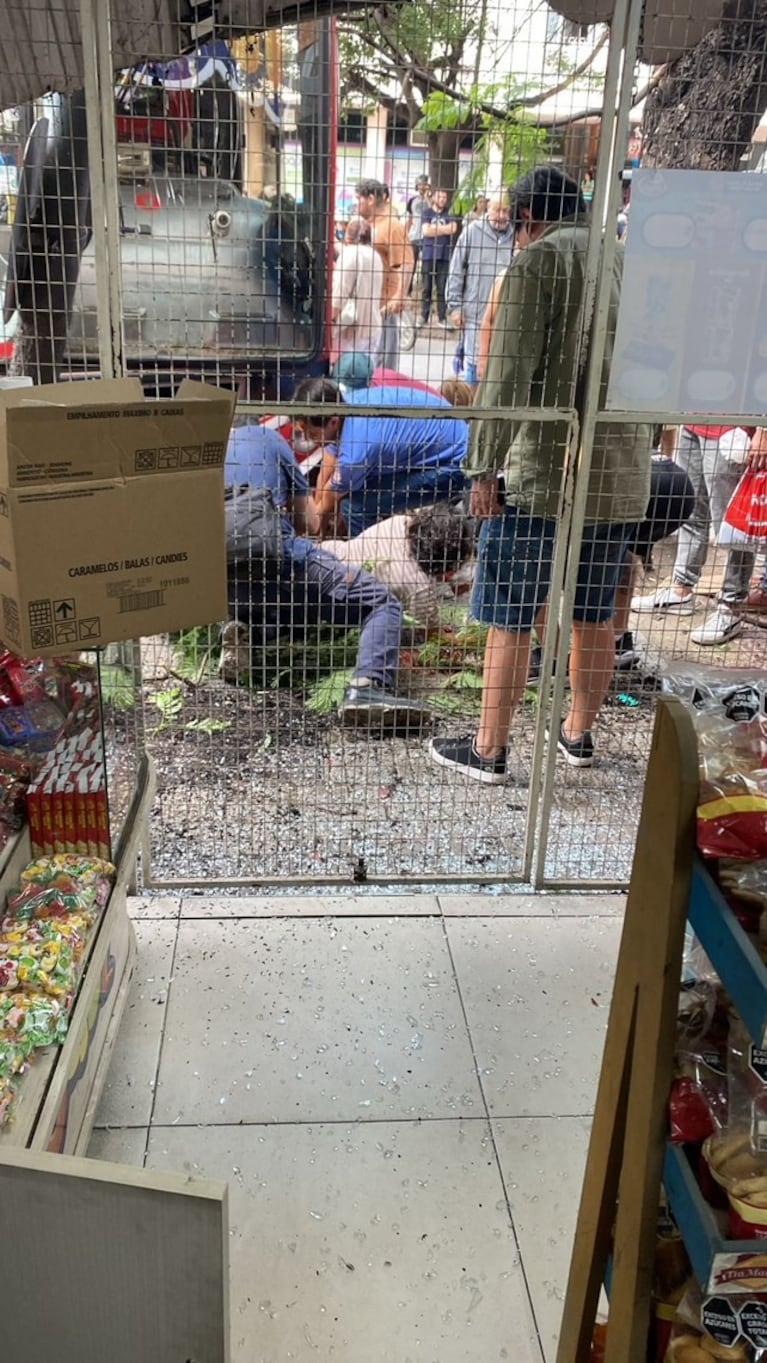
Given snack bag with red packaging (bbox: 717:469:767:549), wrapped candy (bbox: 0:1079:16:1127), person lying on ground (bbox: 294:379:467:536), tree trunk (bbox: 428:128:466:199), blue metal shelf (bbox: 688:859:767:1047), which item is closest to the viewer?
blue metal shelf (bbox: 688:859:767:1047)

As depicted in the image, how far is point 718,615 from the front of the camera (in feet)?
12.0

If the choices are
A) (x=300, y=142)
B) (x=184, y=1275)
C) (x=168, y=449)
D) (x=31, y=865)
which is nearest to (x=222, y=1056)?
(x=31, y=865)

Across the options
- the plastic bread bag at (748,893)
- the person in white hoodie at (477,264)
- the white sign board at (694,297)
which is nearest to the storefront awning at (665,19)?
the white sign board at (694,297)

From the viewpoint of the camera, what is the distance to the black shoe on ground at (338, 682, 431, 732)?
3660 mm

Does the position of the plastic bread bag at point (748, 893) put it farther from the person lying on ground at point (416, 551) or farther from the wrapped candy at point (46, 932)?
the person lying on ground at point (416, 551)

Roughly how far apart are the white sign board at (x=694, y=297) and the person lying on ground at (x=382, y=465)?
0.86m

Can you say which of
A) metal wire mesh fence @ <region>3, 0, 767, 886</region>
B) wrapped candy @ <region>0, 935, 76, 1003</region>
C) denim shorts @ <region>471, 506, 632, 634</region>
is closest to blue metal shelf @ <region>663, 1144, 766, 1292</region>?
wrapped candy @ <region>0, 935, 76, 1003</region>

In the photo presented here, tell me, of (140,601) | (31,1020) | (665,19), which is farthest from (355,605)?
(31,1020)

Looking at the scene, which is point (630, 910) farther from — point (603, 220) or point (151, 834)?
point (151, 834)

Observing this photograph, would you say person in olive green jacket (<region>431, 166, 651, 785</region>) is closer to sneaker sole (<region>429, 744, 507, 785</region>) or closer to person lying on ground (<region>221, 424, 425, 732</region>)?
sneaker sole (<region>429, 744, 507, 785</region>)

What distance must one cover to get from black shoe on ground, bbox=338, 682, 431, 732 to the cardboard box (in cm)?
154

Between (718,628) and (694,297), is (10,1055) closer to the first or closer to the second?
(694,297)

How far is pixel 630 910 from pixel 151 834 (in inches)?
89.2

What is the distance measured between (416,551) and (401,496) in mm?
238
